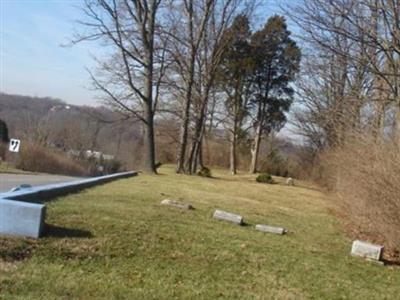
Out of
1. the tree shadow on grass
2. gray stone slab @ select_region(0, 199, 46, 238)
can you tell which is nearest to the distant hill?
the tree shadow on grass

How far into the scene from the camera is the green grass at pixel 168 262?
17.5ft

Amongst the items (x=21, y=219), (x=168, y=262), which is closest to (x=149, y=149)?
(x=21, y=219)

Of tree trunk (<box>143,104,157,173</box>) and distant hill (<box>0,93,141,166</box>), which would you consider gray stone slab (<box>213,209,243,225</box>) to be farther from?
distant hill (<box>0,93,141,166</box>)

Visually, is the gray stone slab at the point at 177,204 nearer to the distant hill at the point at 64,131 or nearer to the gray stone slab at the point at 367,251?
the gray stone slab at the point at 367,251

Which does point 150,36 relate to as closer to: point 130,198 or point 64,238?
point 130,198

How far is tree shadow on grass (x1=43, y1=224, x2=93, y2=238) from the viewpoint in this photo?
684 cm

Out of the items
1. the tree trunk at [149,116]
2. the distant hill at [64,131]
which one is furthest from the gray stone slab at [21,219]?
the distant hill at [64,131]

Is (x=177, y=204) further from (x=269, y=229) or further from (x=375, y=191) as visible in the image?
(x=375, y=191)

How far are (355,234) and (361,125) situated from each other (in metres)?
6.59

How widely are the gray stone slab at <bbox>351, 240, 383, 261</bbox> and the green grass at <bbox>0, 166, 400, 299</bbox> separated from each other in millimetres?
168

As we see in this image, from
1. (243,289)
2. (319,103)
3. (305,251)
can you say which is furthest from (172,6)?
(243,289)

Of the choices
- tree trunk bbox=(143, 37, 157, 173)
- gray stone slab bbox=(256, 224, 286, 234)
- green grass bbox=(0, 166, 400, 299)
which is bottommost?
green grass bbox=(0, 166, 400, 299)

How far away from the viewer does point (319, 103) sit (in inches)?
1271

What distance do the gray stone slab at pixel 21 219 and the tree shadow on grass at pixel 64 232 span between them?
194 mm
